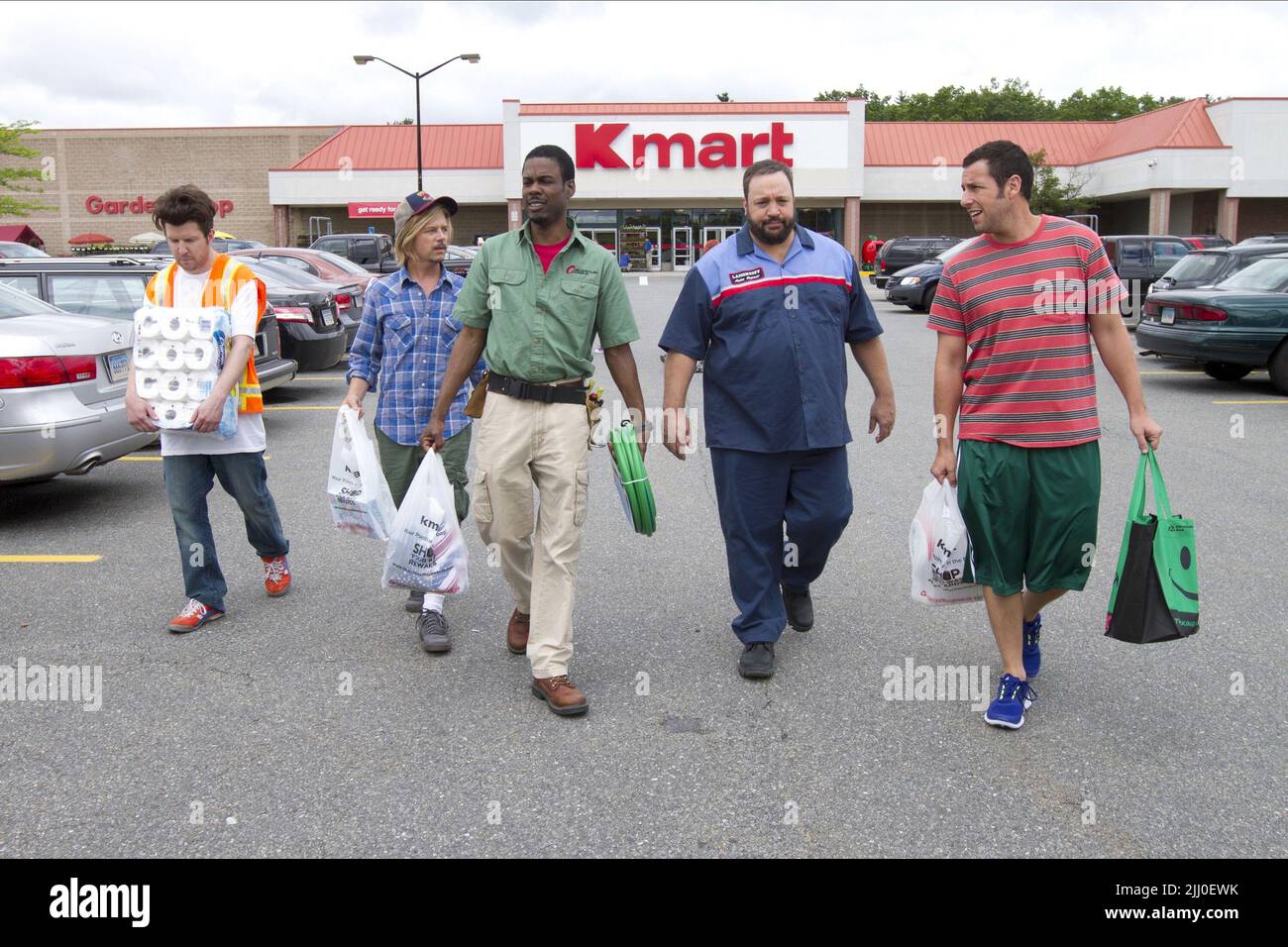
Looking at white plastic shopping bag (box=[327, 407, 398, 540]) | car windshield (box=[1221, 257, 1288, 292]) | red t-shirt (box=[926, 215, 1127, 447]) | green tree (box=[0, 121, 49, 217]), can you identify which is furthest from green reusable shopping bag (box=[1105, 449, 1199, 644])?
green tree (box=[0, 121, 49, 217])

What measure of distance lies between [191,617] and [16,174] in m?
50.1

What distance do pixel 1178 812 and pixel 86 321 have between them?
6.83 m

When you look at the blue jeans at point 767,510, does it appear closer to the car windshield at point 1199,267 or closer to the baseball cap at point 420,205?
the baseball cap at point 420,205

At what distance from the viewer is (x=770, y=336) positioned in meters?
4.27

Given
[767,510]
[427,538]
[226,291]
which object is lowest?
[427,538]

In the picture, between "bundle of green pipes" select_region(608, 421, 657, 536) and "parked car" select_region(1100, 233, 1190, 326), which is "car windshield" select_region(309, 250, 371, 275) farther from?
"parked car" select_region(1100, 233, 1190, 326)

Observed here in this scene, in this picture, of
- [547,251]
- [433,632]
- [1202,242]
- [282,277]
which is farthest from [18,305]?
[1202,242]

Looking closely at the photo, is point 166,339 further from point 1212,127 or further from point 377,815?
point 1212,127

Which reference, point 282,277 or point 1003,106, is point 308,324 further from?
point 1003,106

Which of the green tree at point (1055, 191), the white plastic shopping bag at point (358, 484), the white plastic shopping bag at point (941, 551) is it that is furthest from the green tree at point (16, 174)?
the white plastic shopping bag at point (941, 551)

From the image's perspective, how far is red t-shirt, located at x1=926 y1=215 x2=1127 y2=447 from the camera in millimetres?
3760

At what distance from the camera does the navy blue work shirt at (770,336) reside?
428 centimetres

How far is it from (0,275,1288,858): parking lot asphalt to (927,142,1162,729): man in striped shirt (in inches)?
21.6

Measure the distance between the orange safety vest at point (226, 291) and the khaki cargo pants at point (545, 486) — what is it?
139 cm
